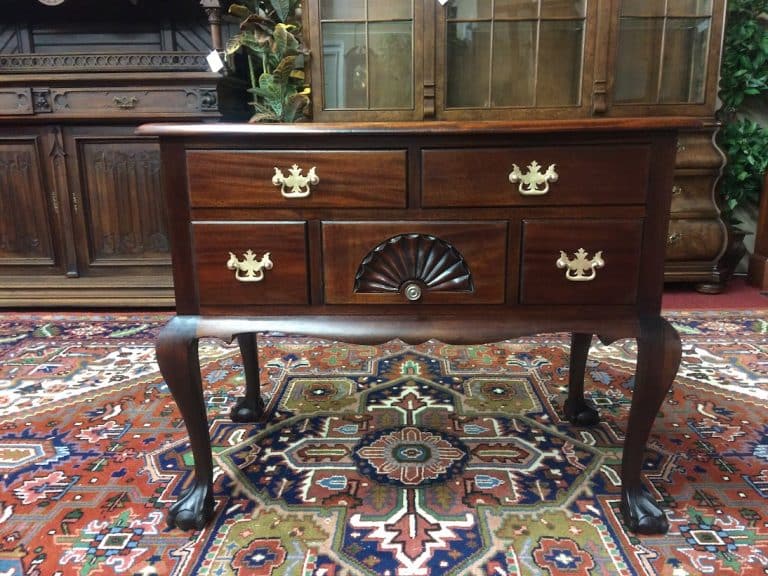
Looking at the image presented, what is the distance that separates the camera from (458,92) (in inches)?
107

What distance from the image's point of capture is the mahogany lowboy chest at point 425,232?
3.46 feet

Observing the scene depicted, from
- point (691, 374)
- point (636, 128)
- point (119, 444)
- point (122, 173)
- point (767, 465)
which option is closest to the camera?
point (636, 128)

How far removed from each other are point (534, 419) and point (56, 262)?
7.76 feet

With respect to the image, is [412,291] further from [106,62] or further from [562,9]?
[106,62]

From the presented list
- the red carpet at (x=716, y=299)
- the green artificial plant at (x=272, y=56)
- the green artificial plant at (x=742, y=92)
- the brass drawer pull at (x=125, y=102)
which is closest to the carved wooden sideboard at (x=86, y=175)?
the brass drawer pull at (x=125, y=102)

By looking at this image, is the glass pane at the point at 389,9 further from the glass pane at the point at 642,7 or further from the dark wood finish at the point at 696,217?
the dark wood finish at the point at 696,217

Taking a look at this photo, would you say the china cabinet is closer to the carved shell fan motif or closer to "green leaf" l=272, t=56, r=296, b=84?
"green leaf" l=272, t=56, r=296, b=84

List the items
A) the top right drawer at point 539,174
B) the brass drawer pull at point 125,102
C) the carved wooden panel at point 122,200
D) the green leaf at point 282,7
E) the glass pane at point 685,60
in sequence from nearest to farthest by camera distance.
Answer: the top right drawer at point 539,174 < the green leaf at point 282,7 < the brass drawer pull at point 125,102 < the carved wooden panel at point 122,200 < the glass pane at point 685,60

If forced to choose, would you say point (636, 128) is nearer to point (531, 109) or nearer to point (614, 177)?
point (614, 177)

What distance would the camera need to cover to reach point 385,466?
4.64 ft

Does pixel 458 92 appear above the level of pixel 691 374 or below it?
above

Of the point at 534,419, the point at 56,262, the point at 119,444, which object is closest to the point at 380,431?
the point at 534,419

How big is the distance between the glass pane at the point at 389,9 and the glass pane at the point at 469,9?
0.65ft

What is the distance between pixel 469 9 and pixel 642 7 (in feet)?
2.73
